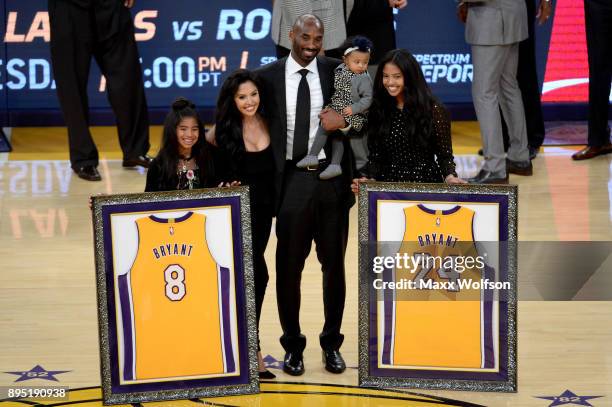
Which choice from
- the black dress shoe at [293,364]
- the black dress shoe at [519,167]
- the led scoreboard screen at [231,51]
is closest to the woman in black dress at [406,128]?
the black dress shoe at [293,364]

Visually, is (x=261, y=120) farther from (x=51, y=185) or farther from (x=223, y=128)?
(x=51, y=185)

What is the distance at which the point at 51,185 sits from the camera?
9680mm

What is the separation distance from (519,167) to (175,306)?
4963 mm

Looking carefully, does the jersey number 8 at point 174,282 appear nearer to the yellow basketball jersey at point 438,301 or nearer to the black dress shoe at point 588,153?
the yellow basketball jersey at point 438,301

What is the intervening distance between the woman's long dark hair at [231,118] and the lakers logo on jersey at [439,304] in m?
0.82

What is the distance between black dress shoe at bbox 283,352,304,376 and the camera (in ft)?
18.7

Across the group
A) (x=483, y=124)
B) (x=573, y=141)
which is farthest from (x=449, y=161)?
(x=573, y=141)

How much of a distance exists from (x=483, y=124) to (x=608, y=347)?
3417 mm

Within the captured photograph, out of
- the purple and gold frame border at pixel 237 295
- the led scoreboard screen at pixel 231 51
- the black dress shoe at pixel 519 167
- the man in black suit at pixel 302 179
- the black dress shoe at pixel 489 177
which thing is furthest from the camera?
the led scoreboard screen at pixel 231 51

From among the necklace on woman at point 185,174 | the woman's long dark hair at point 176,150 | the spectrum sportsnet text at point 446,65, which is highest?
the woman's long dark hair at point 176,150

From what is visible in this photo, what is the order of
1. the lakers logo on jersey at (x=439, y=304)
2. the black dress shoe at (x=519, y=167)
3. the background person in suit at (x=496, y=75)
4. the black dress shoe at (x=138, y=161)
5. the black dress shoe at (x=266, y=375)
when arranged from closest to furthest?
1. the lakers logo on jersey at (x=439, y=304)
2. the black dress shoe at (x=266, y=375)
3. the background person in suit at (x=496, y=75)
4. the black dress shoe at (x=519, y=167)
5. the black dress shoe at (x=138, y=161)

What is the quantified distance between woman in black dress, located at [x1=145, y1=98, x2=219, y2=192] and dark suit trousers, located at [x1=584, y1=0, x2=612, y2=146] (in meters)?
5.45

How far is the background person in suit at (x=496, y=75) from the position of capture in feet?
29.4

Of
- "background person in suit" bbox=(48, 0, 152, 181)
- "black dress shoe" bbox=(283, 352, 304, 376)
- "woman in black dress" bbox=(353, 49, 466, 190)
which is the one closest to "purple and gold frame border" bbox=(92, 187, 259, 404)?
"black dress shoe" bbox=(283, 352, 304, 376)
